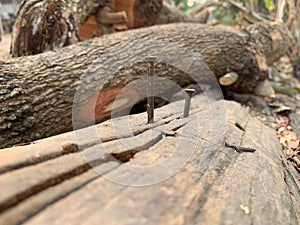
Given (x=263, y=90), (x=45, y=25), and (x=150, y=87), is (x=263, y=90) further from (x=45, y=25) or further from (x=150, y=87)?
(x=45, y=25)

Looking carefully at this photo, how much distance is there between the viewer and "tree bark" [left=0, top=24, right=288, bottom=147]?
1.89 meters

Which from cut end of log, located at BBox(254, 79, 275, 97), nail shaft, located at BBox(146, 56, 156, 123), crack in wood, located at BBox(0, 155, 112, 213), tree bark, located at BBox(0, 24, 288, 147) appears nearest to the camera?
crack in wood, located at BBox(0, 155, 112, 213)

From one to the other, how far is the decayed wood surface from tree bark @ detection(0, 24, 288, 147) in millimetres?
685

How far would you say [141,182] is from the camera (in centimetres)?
101

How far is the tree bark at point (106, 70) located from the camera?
189cm

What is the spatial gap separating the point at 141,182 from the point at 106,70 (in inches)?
60.8

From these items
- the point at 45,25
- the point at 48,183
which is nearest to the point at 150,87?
the point at 48,183

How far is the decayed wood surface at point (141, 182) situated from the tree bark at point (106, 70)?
0.69 meters

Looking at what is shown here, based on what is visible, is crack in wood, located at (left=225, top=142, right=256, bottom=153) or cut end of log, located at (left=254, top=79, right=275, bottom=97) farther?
cut end of log, located at (left=254, top=79, right=275, bottom=97)

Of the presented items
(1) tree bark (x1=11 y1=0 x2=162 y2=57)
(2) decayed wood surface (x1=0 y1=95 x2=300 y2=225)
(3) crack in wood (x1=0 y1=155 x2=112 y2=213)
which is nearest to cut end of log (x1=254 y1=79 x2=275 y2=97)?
(2) decayed wood surface (x1=0 y1=95 x2=300 y2=225)

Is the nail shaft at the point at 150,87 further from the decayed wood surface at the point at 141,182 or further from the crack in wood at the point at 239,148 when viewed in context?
the crack in wood at the point at 239,148

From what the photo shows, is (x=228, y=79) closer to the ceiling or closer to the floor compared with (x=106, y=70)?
closer to the floor

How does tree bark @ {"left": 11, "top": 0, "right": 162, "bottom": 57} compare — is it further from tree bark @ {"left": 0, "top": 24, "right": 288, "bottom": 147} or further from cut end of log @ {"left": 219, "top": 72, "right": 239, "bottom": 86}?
cut end of log @ {"left": 219, "top": 72, "right": 239, "bottom": 86}

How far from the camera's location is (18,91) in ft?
6.16
